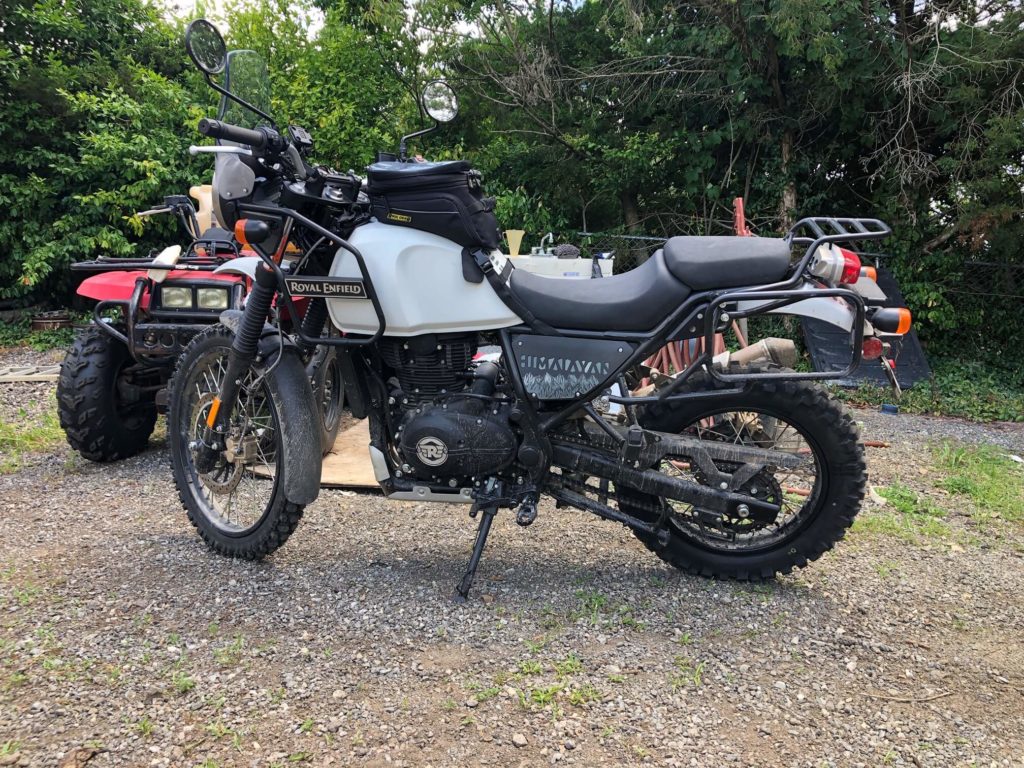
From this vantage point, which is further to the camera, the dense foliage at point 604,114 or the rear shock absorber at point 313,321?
the dense foliage at point 604,114

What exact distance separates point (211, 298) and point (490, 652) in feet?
8.61

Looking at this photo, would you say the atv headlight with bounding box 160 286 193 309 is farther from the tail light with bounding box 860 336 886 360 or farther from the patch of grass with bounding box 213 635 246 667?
the tail light with bounding box 860 336 886 360

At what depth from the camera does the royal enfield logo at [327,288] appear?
2.54m

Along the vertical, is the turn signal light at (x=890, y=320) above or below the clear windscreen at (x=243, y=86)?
below

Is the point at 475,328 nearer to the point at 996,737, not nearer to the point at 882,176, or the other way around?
the point at 996,737

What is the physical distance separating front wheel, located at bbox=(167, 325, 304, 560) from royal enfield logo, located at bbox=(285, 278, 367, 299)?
0.34 m

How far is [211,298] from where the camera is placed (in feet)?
13.1

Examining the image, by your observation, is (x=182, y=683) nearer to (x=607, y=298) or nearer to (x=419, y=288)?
(x=419, y=288)

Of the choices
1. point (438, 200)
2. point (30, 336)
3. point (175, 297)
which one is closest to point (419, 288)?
point (438, 200)

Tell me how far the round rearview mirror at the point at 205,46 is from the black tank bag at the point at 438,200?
68 centimetres

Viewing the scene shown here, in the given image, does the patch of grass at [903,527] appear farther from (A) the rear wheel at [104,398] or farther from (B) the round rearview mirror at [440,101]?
(A) the rear wheel at [104,398]

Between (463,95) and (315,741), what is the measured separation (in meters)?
8.70

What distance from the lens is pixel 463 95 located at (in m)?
9.33

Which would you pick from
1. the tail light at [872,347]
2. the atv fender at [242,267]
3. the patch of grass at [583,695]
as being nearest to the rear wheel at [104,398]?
the atv fender at [242,267]
